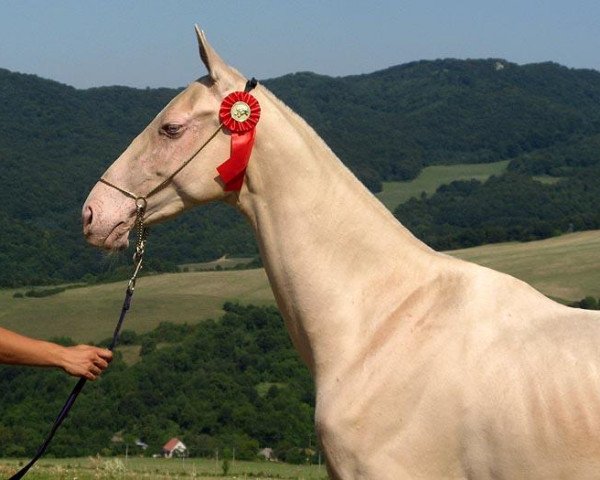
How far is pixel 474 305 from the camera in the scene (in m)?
5.39

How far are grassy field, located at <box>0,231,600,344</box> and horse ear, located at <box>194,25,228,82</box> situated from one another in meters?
46.0

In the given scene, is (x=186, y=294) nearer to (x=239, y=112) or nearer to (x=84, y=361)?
(x=84, y=361)

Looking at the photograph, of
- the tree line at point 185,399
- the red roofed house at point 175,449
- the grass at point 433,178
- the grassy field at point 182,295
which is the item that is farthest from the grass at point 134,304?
the grass at point 433,178

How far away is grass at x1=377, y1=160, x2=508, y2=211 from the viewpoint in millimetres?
127588

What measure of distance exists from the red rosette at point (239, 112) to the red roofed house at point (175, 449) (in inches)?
882

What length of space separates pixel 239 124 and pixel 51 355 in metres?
1.67

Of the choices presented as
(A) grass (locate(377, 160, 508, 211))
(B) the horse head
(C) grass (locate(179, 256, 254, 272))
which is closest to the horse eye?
(B) the horse head

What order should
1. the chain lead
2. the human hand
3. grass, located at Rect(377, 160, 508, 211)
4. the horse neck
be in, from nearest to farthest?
the horse neck → the chain lead → the human hand → grass, located at Rect(377, 160, 508, 211)

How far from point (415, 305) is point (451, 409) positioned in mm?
629

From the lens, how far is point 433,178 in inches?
5837

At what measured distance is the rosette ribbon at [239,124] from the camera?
5797mm

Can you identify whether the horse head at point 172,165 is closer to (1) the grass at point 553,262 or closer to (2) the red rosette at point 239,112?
(2) the red rosette at point 239,112

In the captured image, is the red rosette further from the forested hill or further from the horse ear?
the forested hill

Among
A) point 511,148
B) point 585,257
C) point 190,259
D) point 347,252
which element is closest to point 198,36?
point 347,252
